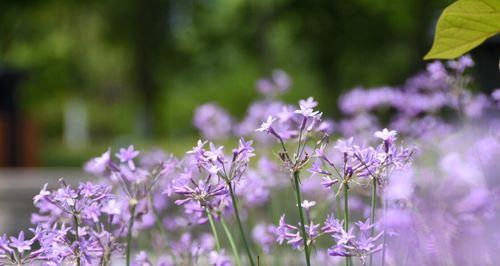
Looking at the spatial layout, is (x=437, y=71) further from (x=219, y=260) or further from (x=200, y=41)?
(x=200, y=41)

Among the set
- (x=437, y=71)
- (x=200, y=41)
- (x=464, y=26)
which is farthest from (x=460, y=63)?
(x=200, y=41)

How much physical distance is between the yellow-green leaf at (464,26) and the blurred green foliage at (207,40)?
20754 mm

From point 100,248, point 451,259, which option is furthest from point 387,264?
point 100,248

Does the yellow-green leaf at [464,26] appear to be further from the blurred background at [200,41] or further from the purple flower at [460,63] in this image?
the blurred background at [200,41]

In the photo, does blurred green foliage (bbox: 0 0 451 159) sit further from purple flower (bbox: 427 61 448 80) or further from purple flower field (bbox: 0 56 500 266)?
purple flower field (bbox: 0 56 500 266)

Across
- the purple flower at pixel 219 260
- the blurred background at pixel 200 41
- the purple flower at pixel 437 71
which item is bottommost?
the purple flower at pixel 219 260

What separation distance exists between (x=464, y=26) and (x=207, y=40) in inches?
987

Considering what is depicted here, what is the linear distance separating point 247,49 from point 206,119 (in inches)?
871

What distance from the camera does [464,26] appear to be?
139cm

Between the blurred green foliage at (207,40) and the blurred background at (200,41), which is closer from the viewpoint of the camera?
the blurred background at (200,41)

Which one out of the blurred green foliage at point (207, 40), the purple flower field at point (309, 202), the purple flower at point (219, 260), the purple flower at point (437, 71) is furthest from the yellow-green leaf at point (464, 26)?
the blurred green foliage at point (207, 40)

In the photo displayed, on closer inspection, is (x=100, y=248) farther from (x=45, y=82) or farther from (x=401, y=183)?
(x=45, y=82)

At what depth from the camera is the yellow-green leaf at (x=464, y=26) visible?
52.7 inches

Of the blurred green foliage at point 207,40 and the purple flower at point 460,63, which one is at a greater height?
the blurred green foliage at point 207,40
